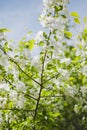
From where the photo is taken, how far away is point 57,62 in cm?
487

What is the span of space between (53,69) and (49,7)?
2.93 feet

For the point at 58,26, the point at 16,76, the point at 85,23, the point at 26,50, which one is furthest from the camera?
the point at 16,76

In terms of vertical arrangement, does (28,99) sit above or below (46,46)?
below

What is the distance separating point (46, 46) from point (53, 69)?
365 millimetres

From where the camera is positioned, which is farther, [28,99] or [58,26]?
[28,99]

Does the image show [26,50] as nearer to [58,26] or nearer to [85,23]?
[58,26]

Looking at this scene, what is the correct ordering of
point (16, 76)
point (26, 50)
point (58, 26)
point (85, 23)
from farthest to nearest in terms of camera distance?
point (16, 76)
point (26, 50)
point (58, 26)
point (85, 23)

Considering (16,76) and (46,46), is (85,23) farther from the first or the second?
(16,76)

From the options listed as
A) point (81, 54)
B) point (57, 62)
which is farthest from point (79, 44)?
point (57, 62)

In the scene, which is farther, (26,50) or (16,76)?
(16,76)

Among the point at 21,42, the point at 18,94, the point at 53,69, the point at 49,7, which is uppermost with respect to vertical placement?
the point at 49,7

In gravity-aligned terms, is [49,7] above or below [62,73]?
above

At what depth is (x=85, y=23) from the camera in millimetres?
4383

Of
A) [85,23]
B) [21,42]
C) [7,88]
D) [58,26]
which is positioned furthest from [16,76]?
[85,23]
